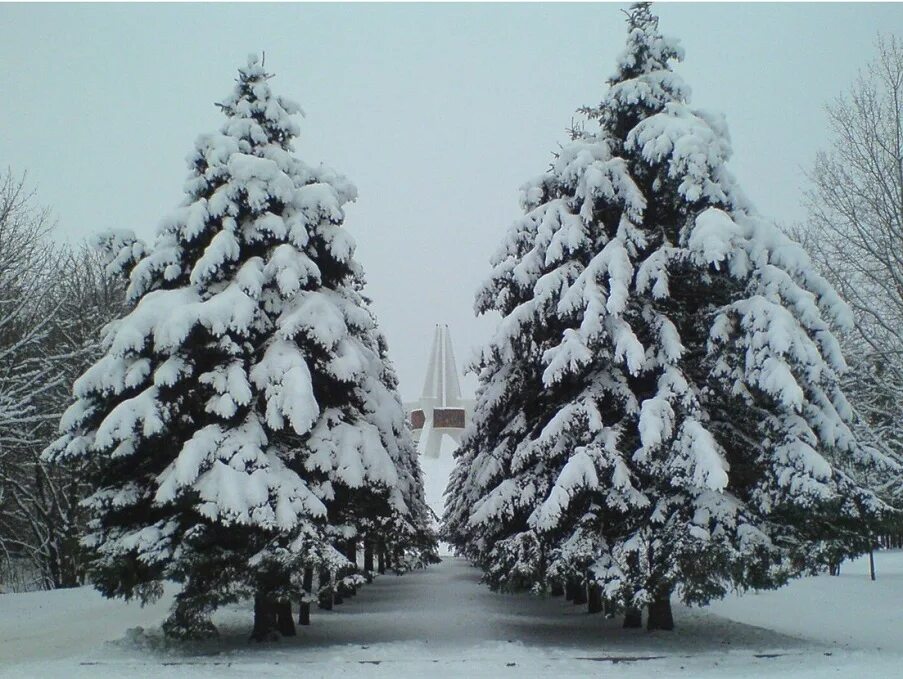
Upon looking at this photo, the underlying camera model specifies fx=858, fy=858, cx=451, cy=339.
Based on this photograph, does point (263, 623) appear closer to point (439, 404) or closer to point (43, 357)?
point (43, 357)

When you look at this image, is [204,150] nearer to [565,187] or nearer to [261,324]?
[261,324]

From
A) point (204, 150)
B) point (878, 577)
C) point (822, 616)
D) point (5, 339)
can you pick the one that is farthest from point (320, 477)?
point (878, 577)

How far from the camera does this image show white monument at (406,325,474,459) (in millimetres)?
82562

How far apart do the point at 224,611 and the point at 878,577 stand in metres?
20.0

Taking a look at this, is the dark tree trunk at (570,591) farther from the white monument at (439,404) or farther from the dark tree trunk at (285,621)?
the white monument at (439,404)

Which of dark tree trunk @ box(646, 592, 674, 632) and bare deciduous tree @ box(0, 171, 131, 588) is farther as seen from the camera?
bare deciduous tree @ box(0, 171, 131, 588)

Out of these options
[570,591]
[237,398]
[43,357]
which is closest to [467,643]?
[237,398]

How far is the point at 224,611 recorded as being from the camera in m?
17.0

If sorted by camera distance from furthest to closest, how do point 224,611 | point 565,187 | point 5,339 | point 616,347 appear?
point 5,339 < point 224,611 < point 565,187 < point 616,347

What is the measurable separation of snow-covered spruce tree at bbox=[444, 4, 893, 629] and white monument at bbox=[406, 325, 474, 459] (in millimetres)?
68876

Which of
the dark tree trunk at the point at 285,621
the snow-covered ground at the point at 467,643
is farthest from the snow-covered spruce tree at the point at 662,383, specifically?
the dark tree trunk at the point at 285,621

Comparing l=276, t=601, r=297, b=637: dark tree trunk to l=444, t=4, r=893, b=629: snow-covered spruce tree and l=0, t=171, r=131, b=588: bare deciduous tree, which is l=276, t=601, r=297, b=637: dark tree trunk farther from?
l=0, t=171, r=131, b=588: bare deciduous tree

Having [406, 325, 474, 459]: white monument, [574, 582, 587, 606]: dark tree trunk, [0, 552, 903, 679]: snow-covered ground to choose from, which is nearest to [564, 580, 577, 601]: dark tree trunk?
[574, 582, 587, 606]: dark tree trunk

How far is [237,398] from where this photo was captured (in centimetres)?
1095
